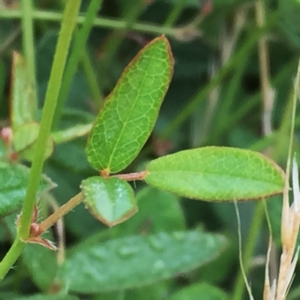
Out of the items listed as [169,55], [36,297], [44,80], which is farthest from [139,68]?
[44,80]

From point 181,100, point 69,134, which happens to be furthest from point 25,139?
point 181,100

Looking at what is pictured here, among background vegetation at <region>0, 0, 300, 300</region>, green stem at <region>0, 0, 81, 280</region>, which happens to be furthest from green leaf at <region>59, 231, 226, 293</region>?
green stem at <region>0, 0, 81, 280</region>

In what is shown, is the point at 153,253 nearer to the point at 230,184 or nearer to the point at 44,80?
the point at 230,184

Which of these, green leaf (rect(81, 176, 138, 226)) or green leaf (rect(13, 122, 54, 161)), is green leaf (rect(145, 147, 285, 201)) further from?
green leaf (rect(13, 122, 54, 161))

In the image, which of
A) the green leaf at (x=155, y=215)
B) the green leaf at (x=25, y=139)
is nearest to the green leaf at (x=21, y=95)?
the green leaf at (x=25, y=139)

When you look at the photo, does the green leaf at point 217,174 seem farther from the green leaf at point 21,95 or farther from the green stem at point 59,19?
the green stem at point 59,19

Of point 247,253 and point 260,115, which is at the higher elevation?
point 260,115
